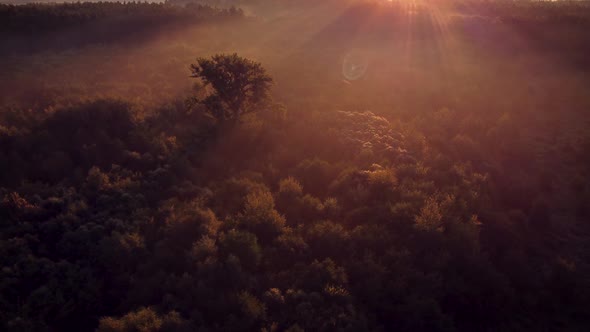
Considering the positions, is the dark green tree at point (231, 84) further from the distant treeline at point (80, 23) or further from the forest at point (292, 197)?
the distant treeline at point (80, 23)

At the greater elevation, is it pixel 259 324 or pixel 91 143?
pixel 91 143

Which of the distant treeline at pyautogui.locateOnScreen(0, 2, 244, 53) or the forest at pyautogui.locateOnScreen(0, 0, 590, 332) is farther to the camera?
the distant treeline at pyautogui.locateOnScreen(0, 2, 244, 53)

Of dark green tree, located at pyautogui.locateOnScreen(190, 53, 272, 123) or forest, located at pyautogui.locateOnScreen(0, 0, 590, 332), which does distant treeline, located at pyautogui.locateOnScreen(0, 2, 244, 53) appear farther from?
dark green tree, located at pyautogui.locateOnScreen(190, 53, 272, 123)

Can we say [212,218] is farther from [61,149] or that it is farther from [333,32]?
[333,32]

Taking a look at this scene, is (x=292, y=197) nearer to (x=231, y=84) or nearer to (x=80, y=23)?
(x=231, y=84)

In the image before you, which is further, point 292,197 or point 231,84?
point 231,84

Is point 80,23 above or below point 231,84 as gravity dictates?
above

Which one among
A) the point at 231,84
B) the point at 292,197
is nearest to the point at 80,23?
the point at 231,84

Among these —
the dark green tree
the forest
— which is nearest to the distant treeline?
the forest

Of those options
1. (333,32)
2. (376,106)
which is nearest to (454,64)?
(376,106)
